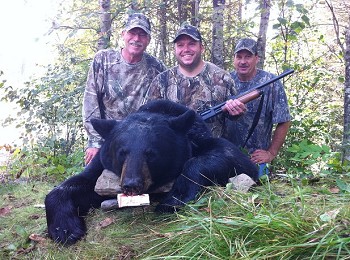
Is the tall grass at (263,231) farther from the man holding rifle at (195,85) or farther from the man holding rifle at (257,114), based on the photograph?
the man holding rifle at (257,114)

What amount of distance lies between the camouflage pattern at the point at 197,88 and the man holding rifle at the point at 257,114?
417mm

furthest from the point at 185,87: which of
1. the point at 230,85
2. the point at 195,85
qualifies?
the point at 230,85

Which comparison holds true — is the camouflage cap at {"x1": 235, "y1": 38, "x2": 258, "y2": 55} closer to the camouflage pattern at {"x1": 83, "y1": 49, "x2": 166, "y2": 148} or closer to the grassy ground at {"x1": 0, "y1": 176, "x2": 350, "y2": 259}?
the camouflage pattern at {"x1": 83, "y1": 49, "x2": 166, "y2": 148}

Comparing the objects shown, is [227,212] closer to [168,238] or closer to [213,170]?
[168,238]

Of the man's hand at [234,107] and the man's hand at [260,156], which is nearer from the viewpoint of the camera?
the man's hand at [234,107]

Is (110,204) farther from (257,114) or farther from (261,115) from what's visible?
(261,115)

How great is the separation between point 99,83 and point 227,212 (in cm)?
292

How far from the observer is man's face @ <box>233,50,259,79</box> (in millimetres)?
4867

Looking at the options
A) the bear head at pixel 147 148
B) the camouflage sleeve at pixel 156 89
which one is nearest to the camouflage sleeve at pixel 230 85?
the camouflage sleeve at pixel 156 89

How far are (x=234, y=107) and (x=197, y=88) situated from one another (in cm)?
55

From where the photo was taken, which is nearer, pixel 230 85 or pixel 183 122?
pixel 183 122

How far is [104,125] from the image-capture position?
327 centimetres

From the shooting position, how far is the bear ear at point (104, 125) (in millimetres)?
3250

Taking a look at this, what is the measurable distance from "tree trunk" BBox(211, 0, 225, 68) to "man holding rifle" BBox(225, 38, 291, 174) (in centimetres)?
85
